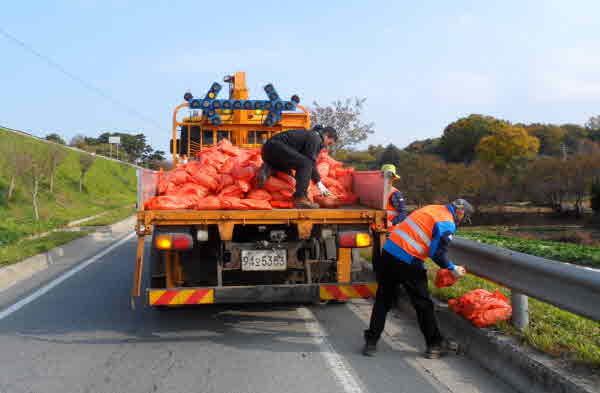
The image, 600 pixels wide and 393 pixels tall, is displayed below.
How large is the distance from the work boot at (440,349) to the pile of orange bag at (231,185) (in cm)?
208

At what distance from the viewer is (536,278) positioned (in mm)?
4191

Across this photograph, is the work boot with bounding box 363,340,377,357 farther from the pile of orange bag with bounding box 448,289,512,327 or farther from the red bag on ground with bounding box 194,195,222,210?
the red bag on ground with bounding box 194,195,222,210

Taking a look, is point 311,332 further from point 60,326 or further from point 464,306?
point 60,326

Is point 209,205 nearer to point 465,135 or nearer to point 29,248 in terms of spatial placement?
point 29,248

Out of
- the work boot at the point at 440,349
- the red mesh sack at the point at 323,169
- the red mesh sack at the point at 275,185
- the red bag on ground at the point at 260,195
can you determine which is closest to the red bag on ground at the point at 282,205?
the red bag on ground at the point at 260,195

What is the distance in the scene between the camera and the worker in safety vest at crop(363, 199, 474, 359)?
14.5 ft

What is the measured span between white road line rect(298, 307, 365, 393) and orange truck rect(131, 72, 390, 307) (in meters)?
0.44

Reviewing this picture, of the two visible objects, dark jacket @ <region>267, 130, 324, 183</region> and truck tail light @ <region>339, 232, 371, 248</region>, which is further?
dark jacket @ <region>267, 130, 324, 183</region>

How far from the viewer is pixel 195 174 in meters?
6.36

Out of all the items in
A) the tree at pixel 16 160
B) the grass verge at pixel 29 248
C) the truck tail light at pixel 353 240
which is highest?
the tree at pixel 16 160

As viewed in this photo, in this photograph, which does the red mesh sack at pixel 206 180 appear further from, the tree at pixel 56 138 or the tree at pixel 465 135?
the tree at pixel 465 135

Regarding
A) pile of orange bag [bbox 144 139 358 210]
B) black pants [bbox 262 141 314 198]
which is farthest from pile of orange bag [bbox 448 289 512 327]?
black pants [bbox 262 141 314 198]

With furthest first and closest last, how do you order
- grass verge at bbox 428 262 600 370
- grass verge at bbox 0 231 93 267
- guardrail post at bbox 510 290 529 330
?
grass verge at bbox 0 231 93 267, guardrail post at bbox 510 290 529 330, grass verge at bbox 428 262 600 370

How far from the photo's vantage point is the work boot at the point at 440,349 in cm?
455
